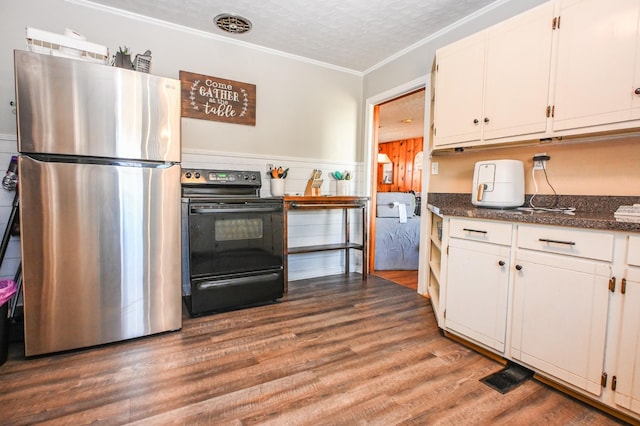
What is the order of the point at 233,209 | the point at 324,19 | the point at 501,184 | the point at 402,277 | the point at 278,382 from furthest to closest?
the point at 402,277, the point at 324,19, the point at 233,209, the point at 501,184, the point at 278,382

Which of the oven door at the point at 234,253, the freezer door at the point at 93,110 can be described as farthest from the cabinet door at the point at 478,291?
the freezer door at the point at 93,110

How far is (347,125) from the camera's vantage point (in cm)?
376

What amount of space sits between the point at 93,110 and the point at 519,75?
2583 millimetres

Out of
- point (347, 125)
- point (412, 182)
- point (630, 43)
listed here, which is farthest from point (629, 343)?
point (412, 182)

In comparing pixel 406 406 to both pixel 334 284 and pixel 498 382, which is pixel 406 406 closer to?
pixel 498 382

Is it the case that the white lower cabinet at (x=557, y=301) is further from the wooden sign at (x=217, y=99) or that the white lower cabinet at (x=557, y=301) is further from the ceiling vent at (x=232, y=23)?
the ceiling vent at (x=232, y=23)

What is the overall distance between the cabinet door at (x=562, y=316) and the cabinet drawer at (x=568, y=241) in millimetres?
35

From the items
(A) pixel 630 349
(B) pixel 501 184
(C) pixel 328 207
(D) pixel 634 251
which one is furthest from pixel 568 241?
(C) pixel 328 207

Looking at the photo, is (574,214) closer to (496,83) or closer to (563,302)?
(563,302)

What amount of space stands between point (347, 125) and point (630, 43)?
8.31 ft

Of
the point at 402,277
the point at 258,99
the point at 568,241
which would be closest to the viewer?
the point at 568,241

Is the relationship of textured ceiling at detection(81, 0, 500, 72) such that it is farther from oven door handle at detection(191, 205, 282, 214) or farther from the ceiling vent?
oven door handle at detection(191, 205, 282, 214)

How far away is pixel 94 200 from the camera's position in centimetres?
183

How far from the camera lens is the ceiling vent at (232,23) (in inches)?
102
